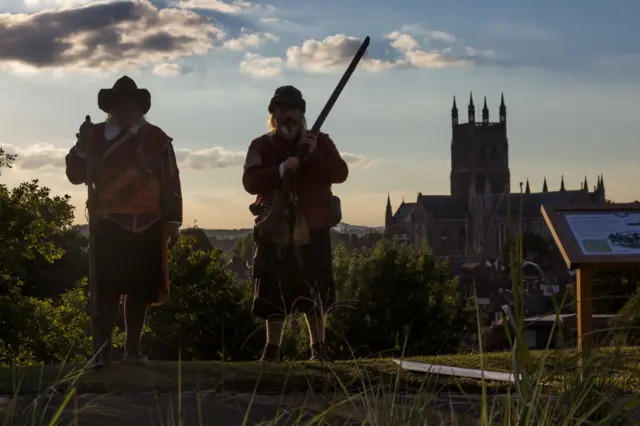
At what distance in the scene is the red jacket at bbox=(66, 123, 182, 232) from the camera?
23.6 ft

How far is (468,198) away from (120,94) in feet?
445

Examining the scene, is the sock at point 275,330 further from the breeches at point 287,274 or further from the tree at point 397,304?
the tree at point 397,304

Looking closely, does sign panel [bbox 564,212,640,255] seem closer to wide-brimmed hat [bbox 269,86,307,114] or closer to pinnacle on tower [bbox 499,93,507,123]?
wide-brimmed hat [bbox 269,86,307,114]

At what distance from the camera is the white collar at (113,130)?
730cm

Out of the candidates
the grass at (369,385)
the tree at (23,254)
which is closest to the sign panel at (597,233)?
the grass at (369,385)

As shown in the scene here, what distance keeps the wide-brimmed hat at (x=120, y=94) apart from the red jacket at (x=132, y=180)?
175mm

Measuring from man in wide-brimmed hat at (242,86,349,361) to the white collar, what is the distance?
34.8 inches

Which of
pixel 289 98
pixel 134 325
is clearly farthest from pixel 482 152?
pixel 134 325

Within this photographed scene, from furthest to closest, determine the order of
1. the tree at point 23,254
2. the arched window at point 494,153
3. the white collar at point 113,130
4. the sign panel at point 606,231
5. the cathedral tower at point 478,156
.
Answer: the arched window at point 494,153 → the cathedral tower at point 478,156 → the tree at point 23,254 → the sign panel at point 606,231 → the white collar at point 113,130

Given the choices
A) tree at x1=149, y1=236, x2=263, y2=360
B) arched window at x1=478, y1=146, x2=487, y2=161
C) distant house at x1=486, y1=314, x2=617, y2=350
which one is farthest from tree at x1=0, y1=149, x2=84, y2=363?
arched window at x1=478, y1=146, x2=487, y2=161

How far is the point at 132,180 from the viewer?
722 centimetres

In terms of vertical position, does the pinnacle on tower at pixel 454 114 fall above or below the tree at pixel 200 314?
above

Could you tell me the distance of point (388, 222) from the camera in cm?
14425

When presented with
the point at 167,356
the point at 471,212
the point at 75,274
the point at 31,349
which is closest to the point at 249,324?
the point at 167,356
